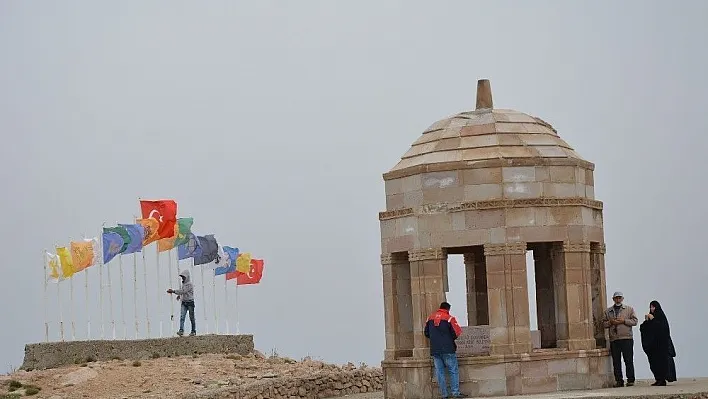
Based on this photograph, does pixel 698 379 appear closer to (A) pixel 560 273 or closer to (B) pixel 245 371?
(A) pixel 560 273

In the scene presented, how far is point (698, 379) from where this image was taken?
35.7 m

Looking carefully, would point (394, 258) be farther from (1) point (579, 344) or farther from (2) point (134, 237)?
(2) point (134, 237)

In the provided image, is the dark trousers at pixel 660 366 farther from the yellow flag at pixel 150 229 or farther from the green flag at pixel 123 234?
the yellow flag at pixel 150 229

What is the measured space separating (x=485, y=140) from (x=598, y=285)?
437 cm

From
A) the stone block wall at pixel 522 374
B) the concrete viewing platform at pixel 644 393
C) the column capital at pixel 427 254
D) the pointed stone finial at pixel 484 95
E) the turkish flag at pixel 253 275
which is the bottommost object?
the concrete viewing platform at pixel 644 393

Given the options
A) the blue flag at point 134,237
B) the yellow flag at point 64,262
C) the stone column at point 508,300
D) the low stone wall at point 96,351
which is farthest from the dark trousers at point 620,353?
the yellow flag at point 64,262

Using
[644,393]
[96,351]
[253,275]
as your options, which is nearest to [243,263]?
[253,275]

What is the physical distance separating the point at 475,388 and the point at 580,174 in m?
5.34

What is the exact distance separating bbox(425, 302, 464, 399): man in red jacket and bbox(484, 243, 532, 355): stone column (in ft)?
2.91

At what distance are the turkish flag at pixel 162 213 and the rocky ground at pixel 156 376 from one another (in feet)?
26.6

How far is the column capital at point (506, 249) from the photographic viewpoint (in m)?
33.2

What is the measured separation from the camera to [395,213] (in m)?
34.6

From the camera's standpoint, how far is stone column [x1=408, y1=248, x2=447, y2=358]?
33.6 metres

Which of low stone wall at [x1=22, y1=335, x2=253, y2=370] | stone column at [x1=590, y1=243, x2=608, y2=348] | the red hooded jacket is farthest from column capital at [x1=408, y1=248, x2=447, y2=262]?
low stone wall at [x1=22, y1=335, x2=253, y2=370]
